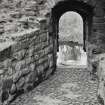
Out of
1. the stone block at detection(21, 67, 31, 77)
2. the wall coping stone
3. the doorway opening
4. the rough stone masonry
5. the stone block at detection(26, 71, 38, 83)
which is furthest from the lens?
the doorway opening

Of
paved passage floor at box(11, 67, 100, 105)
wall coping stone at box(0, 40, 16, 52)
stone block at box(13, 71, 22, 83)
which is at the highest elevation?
wall coping stone at box(0, 40, 16, 52)

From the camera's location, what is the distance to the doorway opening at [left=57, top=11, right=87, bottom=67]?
1656 centimetres

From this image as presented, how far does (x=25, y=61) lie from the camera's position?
301 inches

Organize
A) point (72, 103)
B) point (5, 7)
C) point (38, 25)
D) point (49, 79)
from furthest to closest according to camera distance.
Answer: point (5, 7) → point (49, 79) → point (38, 25) → point (72, 103)

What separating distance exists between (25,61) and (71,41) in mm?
12600

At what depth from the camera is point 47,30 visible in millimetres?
9445

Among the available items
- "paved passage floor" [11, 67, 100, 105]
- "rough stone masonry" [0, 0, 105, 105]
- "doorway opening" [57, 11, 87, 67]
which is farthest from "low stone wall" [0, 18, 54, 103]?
"doorway opening" [57, 11, 87, 67]

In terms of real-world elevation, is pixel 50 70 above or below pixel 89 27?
below

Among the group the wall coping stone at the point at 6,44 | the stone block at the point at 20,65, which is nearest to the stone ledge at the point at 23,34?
the wall coping stone at the point at 6,44

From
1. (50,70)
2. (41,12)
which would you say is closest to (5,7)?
(41,12)

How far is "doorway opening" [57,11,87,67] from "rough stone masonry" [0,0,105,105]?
5115 mm

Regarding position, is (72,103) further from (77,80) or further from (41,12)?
(41,12)

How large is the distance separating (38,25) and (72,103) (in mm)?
3006

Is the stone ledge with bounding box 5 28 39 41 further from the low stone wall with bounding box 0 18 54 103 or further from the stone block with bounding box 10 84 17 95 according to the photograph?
the stone block with bounding box 10 84 17 95
